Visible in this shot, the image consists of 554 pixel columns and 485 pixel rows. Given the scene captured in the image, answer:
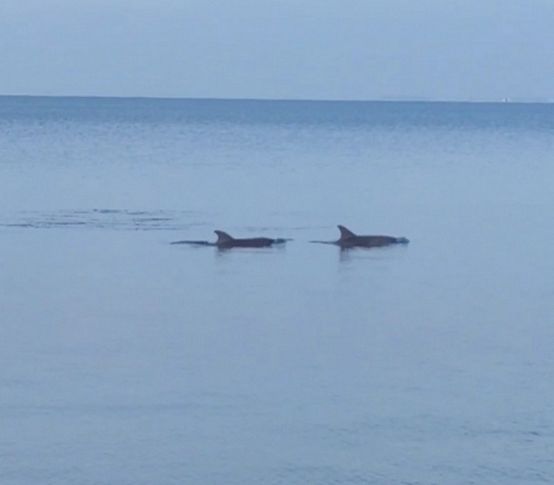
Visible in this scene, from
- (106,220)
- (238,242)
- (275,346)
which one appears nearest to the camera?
(275,346)

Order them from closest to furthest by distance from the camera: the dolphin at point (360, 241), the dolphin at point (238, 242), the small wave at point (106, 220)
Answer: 1. the dolphin at point (238, 242)
2. the dolphin at point (360, 241)
3. the small wave at point (106, 220)

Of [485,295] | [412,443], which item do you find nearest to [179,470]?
[412,443]

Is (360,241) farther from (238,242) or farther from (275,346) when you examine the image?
(275,346)

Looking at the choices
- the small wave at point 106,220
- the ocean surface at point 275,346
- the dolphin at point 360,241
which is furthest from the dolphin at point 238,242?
the small wave at point 106,220

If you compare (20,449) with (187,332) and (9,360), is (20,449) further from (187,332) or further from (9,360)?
(187,332)

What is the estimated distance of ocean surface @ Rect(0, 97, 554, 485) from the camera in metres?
14.6

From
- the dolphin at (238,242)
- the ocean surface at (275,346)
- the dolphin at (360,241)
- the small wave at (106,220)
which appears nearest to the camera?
the ocean surface at (275,346)

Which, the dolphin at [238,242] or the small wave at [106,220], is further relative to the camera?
the small wave at [106,220]

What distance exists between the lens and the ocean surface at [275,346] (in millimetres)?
14633

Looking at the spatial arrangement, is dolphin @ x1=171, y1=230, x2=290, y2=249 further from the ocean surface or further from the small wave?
the small wave

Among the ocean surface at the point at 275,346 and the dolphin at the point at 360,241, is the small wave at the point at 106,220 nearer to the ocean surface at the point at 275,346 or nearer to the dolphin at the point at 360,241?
the ocean surface at the point at 275,346

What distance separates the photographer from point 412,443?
49.1ft

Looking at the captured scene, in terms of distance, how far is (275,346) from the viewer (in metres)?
18.8

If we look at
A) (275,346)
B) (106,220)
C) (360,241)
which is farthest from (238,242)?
(275,346)
